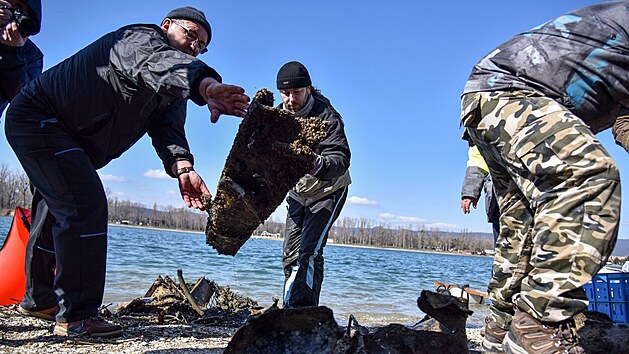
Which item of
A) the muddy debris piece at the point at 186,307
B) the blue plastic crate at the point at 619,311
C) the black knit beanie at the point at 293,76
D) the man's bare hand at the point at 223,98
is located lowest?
the muddy debris piece at the point at 186,307

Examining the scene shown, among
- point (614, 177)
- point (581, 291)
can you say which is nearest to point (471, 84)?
point (614, 177)

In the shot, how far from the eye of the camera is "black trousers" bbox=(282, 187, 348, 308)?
4422 millimetres

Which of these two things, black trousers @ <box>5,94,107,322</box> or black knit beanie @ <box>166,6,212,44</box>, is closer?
black trousers @ <box>5,94,107,322</box>

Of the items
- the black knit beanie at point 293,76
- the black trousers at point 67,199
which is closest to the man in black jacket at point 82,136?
the black trousers at point 67,199

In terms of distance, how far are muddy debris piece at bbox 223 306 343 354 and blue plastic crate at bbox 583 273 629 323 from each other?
4147mm

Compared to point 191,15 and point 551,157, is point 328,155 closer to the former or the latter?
point 191,15

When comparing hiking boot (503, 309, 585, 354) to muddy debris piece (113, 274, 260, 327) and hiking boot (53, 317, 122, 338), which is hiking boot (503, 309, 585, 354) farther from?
muddy debris piece (113, 274, 260, 327)

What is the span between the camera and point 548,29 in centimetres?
249

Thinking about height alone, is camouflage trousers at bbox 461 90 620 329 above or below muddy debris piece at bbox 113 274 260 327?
above

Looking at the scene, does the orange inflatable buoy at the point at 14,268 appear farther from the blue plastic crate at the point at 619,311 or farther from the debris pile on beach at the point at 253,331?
the blue plastic crate at the point at 619,311

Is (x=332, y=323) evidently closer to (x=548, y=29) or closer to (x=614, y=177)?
(x=614, y=177)

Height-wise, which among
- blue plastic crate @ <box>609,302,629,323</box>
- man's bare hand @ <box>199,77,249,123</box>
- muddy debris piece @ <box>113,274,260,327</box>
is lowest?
muddy debris piece @ <box>113,274,260,327</box>

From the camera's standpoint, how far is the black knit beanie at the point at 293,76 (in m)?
4.46

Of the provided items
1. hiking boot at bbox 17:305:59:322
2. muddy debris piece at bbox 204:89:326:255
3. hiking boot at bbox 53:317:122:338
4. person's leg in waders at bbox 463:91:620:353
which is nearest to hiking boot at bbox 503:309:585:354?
person's leg in waders at bbox 463:91:620:353
